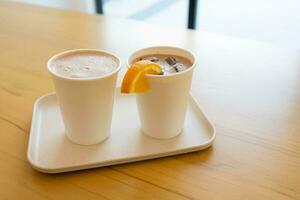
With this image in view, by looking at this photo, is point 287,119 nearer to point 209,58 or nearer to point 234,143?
point 234,143

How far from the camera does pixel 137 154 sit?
0.56 metres

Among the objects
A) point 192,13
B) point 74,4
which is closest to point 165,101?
point 192,13

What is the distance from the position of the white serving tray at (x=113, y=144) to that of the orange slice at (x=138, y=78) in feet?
0.37

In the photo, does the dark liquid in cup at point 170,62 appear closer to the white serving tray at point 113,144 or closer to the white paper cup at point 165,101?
the white paper cup at point 165,101

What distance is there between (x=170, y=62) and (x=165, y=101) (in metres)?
0.08

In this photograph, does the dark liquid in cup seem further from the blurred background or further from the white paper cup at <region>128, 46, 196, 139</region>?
the blurred background

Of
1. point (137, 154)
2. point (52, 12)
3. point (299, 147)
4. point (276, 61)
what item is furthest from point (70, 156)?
point (52, 12)

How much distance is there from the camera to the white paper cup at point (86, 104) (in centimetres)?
52

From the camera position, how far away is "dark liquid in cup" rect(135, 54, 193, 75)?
1.86ft

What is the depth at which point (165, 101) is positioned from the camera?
555 mm

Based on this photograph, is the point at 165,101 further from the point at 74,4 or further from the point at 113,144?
the point at 74,4

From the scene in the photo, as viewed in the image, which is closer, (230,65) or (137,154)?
(137,154)

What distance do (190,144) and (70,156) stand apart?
0.21m

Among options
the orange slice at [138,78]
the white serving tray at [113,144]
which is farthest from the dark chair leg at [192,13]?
the orange slice at [138,78]
